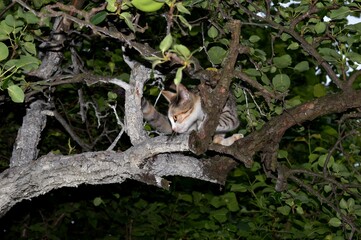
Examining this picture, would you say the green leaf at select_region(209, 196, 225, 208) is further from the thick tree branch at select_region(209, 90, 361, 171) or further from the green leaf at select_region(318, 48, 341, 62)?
the green leaf at select_region(318, 48, 341, 62)

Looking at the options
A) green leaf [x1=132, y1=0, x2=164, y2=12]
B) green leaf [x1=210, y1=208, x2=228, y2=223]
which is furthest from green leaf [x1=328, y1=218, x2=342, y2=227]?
green leaf [x1=132, y1=0, x2=164, y2=12]

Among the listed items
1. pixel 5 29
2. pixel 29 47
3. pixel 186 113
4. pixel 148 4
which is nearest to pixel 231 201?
pixel 186 113

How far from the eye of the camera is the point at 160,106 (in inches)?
211

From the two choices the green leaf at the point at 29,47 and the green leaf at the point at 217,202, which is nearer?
the green leaf at the point at 29,47

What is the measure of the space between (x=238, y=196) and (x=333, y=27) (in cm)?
327

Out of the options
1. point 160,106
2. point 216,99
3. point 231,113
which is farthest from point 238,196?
point 216,99

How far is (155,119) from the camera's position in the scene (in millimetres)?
4039

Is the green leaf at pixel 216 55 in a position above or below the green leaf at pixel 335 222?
above

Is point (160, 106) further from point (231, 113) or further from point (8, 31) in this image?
point (8, 31)

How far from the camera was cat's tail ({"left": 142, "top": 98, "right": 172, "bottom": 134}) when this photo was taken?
3.91m

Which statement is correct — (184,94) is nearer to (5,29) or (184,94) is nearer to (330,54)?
(330,54)

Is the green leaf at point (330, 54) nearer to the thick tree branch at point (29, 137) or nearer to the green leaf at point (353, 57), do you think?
the green leaf at point (353, 57)

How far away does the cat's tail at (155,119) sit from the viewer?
391cm

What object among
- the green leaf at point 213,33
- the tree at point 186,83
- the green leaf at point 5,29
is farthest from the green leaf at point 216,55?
the green leaf at point 5,29
